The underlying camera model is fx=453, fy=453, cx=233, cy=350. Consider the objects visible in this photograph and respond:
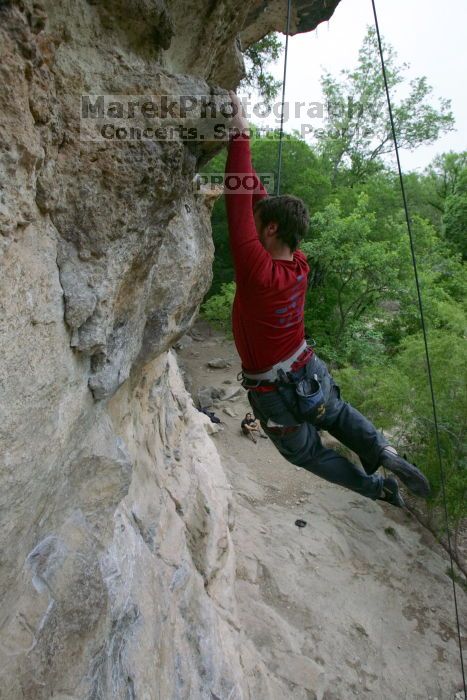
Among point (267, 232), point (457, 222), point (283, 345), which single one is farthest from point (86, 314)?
point (457, 222)

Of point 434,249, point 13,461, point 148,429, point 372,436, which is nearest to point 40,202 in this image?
point 13,461

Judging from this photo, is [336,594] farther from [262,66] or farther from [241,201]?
[262,66]

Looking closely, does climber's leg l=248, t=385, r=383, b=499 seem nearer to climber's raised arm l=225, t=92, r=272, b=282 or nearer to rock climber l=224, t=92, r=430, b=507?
rock climber l=224, t=92, r=430, b=507

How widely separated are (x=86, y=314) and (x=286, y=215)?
135 cm

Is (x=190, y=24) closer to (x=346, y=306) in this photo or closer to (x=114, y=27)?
(x=114, y=27)

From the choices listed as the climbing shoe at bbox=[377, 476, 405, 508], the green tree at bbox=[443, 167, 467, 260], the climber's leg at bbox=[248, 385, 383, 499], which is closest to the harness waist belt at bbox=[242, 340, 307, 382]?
the climber's leg at bbox=[248, 385, 383, 499]

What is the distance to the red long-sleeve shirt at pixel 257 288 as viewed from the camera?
8.11 ft

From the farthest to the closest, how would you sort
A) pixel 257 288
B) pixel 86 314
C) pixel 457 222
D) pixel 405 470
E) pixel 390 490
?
1. pixel 457 222
2. pixel 390 490
3. pixel 405 470
4. pixel 257 288
5. pixel 86 314

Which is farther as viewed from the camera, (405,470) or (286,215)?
(405,470)

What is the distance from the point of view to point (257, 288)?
2.72 m

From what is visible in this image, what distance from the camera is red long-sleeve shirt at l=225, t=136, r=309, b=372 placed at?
2.47 metres

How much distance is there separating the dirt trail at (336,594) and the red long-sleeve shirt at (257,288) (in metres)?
3.56

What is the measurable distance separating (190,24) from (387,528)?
8285mm

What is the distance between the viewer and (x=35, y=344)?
72.4 inches
